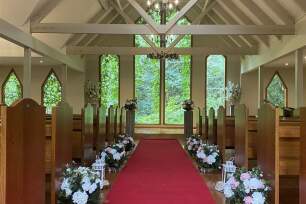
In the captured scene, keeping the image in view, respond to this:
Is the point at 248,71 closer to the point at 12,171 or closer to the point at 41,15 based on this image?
the point at 41,15

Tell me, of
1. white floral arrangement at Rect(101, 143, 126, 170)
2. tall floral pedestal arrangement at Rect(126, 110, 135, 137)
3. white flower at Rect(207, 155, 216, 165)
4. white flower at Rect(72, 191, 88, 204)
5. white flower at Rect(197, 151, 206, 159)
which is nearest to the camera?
white flower at Rect(72, 191, 88, 204)

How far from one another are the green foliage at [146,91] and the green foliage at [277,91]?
161 inches

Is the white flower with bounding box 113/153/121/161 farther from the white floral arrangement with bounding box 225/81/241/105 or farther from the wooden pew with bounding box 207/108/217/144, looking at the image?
the white floral arrangement with bounding box 225/81/241/105

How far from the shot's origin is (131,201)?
14.4 ft

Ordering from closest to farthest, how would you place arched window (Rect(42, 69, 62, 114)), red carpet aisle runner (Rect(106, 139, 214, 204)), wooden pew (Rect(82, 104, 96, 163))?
red carpet aisle runner (Rect(106, 139, 214, 204)), wooden pew (Rect(82, 104, 96, 163)), arched window (Rect(42, 69, 62, 114))

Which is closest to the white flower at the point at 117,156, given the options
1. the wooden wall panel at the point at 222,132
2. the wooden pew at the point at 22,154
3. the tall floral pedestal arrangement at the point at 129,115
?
the wooden wall panel at the point at 222,132

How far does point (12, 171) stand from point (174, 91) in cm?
1367

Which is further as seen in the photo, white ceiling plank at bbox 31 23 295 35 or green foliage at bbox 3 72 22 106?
green foliage at bbox 3 72 22 106

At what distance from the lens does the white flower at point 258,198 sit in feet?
11.2

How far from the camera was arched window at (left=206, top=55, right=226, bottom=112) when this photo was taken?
1570 cm

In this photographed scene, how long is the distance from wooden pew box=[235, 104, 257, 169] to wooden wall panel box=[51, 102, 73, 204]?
2068 mm

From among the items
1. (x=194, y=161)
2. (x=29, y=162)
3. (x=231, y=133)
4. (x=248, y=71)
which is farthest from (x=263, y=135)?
(x=248, y=71)

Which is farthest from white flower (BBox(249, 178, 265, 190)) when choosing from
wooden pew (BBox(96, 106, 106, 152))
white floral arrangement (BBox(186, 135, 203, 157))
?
white floral arrangement (BBox(186, 135, 203, 157))

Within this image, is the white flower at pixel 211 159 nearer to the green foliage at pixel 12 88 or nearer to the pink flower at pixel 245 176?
the pink flower at pixel 245 176
